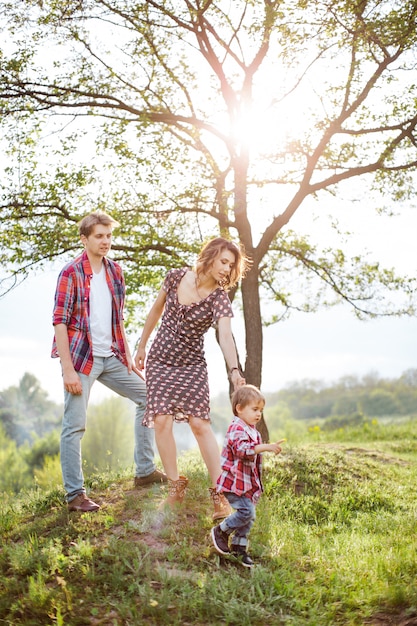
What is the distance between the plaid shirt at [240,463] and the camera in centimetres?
446

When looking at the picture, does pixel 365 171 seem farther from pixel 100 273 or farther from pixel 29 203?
pixel 100 273

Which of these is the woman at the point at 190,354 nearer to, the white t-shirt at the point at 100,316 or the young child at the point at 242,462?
the white t-shirt at the point at 100,316

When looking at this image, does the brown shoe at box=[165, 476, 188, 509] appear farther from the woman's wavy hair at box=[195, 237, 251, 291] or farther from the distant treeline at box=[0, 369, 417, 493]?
the distant treeline at box=[0, 369, 417, 493]

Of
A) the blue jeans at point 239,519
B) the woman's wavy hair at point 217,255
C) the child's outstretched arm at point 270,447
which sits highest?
the woman's wavy hair at point 217,255

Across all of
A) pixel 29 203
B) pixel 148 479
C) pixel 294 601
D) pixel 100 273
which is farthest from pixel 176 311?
pixel 29 203

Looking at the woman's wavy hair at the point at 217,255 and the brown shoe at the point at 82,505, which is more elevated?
the woman's wavy hair at the point at 217,255

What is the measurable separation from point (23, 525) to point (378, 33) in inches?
294

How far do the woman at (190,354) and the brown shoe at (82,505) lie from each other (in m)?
0.69

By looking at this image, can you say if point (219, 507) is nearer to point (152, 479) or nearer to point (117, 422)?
point (152, 479)

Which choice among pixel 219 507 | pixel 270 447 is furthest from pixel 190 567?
pixel 270 447

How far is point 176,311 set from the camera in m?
5.44

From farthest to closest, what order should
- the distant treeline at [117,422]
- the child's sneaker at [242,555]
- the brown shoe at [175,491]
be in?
→ the distant treeline at [117,422] < the brown shoe at [175,491] < the child's sneaker at [242,555]

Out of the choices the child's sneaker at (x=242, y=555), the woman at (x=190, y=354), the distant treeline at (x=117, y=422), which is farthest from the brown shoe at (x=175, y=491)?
the distant treeline at (x=117, y=422)

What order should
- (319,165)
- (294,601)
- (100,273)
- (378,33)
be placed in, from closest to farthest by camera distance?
1. (294,601)
2. (100,273)
3. (378,33)
4. (319,165)
